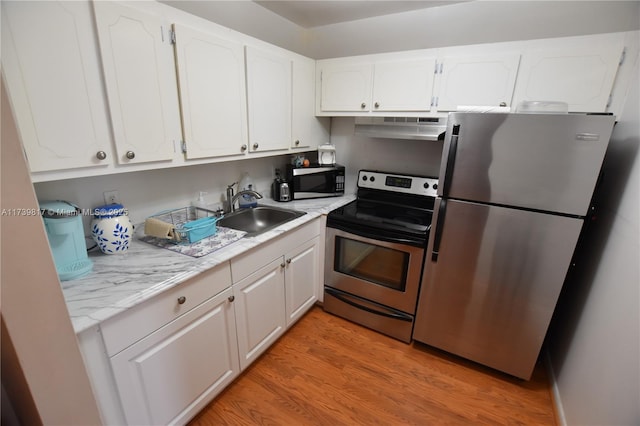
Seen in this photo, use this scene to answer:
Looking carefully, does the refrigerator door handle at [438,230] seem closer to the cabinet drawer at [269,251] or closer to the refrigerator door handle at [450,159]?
the refrigerator door handle at [450,159]

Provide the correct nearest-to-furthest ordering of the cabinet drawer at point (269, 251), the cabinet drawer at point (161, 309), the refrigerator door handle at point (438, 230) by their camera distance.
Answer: the cabinet drawer at point (161, 309) → the cabinet drawer at point (269, 251) → the refrigerator door handle at point (438, 230)

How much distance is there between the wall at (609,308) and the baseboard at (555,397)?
0.02 meters

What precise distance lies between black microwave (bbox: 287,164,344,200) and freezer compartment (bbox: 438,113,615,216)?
1.05 metres

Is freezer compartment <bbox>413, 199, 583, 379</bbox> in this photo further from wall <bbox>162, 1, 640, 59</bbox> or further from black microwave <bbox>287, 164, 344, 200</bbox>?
wall <bbox>162, 1, 640, 59</bbox>

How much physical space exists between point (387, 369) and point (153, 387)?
139 centimetres

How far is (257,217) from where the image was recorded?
2223 mm

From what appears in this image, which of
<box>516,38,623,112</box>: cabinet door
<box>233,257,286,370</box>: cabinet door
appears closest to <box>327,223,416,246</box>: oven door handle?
<box>233,257,286,370</box>: cabinet door

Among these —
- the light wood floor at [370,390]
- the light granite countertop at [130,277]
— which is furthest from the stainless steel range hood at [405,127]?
the light wood floor at [370,390]

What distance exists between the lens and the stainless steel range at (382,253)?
6.48 feet

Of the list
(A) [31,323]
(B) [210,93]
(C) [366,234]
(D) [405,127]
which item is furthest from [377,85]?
(A) [31,323]

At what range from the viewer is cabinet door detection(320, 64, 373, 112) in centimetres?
221

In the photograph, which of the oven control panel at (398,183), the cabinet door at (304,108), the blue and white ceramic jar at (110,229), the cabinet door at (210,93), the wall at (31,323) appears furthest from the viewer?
the oven control panel at (398,183)

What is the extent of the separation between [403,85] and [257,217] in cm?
145

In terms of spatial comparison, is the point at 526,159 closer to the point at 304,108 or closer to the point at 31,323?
the point at 304,108
